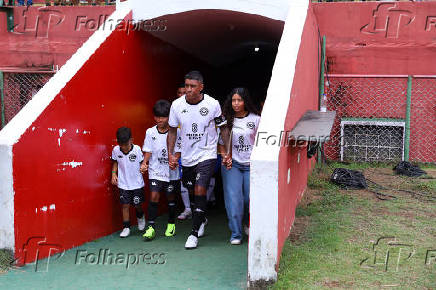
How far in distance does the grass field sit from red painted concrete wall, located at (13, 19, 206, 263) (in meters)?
2.33

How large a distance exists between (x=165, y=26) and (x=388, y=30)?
4.47 metres

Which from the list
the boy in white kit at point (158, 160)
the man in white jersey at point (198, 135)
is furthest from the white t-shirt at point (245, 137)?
the boy in white kit at point (158, 160)

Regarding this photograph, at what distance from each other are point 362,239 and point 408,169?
3535 mm

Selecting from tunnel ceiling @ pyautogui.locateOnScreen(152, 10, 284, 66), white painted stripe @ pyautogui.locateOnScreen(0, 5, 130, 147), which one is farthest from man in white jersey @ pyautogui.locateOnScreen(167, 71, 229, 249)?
tunnel ceiling @ pyautogui.locateOnScreen(152, 10, 284, 66)

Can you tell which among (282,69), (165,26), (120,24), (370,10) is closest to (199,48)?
(165,26)

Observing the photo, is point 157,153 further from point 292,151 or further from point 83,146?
point 292,151

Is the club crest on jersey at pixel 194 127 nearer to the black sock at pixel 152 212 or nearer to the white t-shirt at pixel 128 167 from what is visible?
the white t-shirt at pixel 128 167

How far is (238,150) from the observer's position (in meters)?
5.68

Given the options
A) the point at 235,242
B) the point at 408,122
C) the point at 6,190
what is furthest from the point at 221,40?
the point at 6,190

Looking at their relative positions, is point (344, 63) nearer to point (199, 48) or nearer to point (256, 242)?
point (199, 48)

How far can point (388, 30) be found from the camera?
31.0 ft

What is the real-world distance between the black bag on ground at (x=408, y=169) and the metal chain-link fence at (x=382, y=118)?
62 centimetres

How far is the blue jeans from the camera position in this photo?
18.6 feet

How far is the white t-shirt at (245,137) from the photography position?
5652 mm
